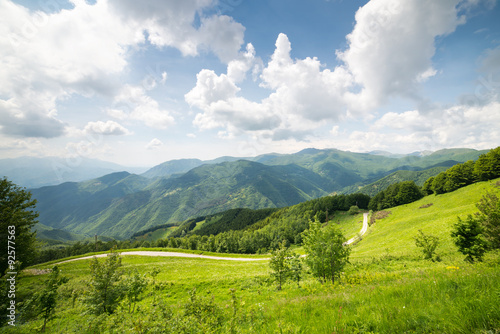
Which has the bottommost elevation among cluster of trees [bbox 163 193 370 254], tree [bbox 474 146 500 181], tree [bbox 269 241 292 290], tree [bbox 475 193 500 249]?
cluster of trees [bbox 163 193 370 254]

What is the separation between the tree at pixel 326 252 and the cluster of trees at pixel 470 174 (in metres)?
70.4

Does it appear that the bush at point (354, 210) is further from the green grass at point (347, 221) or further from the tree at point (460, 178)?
the tree at point (460, 178)

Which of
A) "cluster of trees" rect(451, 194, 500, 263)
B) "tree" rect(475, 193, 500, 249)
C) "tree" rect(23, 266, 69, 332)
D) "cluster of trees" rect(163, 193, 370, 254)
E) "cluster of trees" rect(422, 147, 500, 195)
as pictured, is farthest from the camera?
"cluster of trees" rect(163, 193, 370, 254)

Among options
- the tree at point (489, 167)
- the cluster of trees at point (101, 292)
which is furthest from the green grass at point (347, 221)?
the cluster of trees at point (101, 292)

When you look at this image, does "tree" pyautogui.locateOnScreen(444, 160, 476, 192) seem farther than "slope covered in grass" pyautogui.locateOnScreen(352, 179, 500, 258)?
Yes

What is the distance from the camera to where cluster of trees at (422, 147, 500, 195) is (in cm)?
5058

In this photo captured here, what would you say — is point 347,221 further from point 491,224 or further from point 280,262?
point 280,262

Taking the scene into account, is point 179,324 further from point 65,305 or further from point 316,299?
point 65,305

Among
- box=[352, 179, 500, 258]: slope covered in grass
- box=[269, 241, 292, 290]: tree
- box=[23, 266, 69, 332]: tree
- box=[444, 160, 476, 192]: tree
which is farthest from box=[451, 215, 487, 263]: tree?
box=[444, 160, 476, 192]: tree

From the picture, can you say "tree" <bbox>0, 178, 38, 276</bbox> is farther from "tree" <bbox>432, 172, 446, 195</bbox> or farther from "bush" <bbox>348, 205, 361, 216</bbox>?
"bush" <bbox>348, 205, 361, 216</bbox>

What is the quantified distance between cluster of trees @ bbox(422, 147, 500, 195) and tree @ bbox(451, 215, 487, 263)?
61742mm

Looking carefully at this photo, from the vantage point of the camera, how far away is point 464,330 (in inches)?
142

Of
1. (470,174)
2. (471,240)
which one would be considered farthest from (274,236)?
(471,240)

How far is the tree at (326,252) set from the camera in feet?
46.3
